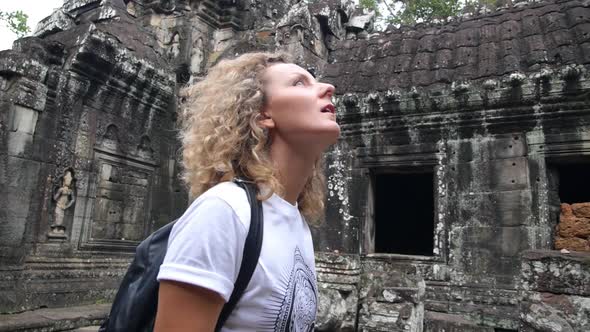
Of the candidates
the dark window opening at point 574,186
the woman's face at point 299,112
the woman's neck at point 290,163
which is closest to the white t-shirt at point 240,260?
the woman's neck at point 290,163

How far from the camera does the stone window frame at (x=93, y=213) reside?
6605 mm

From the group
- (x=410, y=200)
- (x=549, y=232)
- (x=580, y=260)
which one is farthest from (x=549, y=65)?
(x=410, y=200)

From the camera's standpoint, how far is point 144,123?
7.71 m

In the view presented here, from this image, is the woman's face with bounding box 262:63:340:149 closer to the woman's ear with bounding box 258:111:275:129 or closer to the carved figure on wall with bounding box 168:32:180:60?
the woman's ear with bounding box 258:111:275:129

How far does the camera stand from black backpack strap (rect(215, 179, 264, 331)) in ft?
3.70

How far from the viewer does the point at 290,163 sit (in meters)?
1.50

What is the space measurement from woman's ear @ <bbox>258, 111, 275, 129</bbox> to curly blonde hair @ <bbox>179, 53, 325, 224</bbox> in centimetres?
2

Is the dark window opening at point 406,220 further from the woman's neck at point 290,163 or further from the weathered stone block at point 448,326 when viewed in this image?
the woman's neck at point 290,163

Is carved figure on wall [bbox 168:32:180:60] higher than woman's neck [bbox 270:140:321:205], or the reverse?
carved figure on wall [bbox 168:32:180:60]

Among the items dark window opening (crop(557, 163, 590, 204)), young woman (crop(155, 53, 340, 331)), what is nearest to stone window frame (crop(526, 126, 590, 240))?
dark window opening (crop(557, 163, 590, 204))

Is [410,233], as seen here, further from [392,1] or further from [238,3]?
[392,1]

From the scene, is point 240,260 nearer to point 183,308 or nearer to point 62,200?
point 183,308

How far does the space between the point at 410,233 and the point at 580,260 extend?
8.39m

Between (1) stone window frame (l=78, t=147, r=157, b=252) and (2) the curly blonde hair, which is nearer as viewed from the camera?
(2) the curly blonde hair
